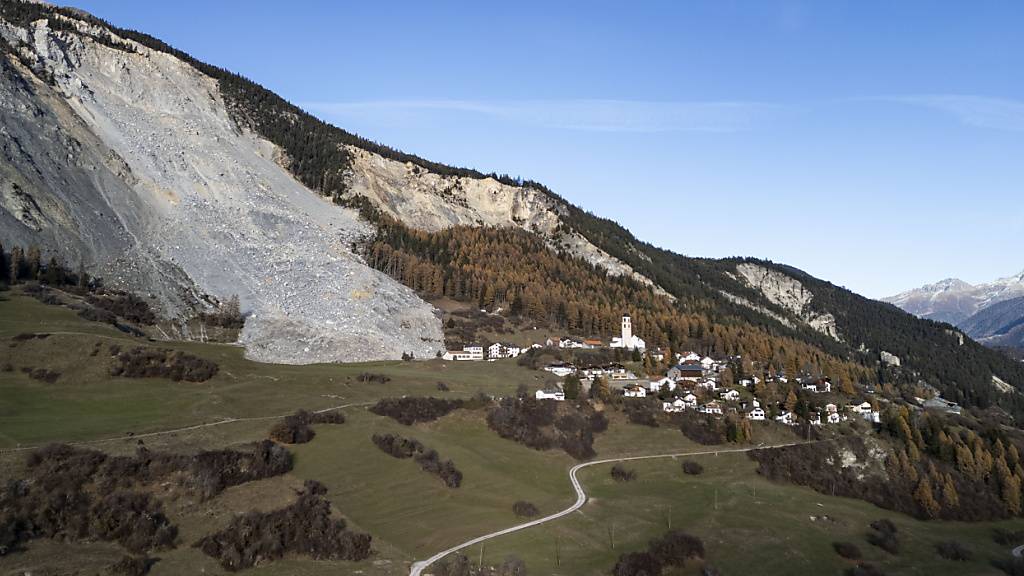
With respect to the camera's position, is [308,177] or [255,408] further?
[308,177]

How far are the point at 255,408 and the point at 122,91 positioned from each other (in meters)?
116

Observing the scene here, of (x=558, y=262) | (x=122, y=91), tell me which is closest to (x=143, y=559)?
(x=122, y=91)

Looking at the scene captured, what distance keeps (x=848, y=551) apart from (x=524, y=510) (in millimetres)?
26616

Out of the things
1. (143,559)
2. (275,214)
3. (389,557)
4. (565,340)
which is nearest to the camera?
(143,559)

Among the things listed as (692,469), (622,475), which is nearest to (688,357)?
(692,469)

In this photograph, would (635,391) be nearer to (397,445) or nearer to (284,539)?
(397,445)

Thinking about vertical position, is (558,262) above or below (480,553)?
above

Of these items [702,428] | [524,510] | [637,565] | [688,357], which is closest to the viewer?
[637,565]

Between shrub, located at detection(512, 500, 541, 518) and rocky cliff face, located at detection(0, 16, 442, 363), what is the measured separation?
49.9 m

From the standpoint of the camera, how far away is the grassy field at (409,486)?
45938 mm

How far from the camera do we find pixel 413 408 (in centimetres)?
7331

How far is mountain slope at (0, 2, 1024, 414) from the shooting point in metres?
106

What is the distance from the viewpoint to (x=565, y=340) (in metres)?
130

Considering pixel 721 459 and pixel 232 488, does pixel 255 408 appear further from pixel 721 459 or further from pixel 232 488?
pixel 721 459
